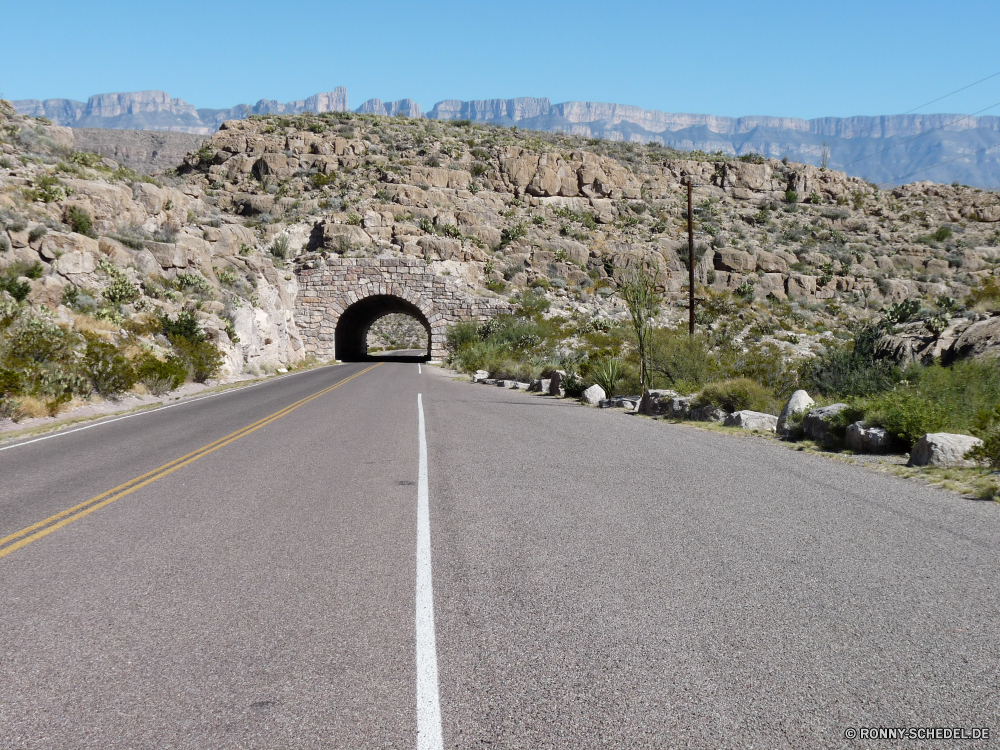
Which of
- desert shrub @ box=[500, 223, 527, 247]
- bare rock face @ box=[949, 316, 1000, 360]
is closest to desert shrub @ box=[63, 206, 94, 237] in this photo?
bare rock face @ box=[949, 316, 1000, 360]

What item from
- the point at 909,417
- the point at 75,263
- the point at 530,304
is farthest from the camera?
the point at 530,304

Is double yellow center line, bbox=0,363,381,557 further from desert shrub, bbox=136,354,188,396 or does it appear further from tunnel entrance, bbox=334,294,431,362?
tunnel entrance, bbox=334,294,431,362

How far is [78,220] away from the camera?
94.3ft

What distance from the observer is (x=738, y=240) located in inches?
2391

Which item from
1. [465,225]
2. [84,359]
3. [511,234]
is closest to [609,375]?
[84,359]

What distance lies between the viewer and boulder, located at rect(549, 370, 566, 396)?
75.4 feet

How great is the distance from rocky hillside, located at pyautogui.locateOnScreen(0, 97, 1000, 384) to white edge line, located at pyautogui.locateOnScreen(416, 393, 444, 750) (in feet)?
69.8

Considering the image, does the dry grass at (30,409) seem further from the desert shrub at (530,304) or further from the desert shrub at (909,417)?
the desert shrub at (530,304)

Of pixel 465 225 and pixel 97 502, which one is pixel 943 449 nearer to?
pixel 97 502

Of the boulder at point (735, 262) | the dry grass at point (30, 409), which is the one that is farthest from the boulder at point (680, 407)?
the boulder at point (735, 262)

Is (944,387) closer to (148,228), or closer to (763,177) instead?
(148,228)

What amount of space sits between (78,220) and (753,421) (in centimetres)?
2719

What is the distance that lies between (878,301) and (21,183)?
53.0 meters

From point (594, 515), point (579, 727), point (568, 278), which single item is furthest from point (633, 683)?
point (568, 278)
